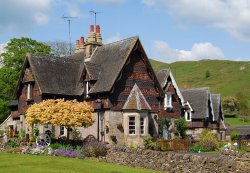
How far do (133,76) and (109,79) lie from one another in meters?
3.17

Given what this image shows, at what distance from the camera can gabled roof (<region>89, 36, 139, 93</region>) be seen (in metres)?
43.6

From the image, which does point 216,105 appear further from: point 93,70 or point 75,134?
point 75,134

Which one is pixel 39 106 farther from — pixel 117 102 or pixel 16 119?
pixel 16 119

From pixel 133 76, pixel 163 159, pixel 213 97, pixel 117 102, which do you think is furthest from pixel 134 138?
pixel 213 97

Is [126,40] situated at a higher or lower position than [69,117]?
higher

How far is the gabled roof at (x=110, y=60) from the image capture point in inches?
1715

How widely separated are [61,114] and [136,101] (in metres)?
9.19

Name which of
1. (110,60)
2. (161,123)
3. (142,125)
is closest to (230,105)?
(161,123)

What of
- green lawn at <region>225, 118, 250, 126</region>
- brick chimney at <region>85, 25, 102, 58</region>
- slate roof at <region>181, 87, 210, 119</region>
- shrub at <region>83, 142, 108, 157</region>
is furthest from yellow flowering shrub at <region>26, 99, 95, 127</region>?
green lawn at <region>225, 118, 250, 126</region>

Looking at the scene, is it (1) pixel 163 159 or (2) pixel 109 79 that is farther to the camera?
(2) pixel 109 79

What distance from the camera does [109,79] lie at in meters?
43.6

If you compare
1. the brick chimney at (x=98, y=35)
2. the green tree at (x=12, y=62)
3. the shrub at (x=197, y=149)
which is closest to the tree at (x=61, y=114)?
the shrub at (x=197, y=149)

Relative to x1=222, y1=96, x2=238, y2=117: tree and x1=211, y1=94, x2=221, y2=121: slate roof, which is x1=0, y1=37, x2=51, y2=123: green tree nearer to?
x1=211, y1=94, x2=221, y2=121: slate roof

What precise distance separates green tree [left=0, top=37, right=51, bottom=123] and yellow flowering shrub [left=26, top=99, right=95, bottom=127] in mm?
23302
